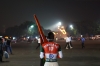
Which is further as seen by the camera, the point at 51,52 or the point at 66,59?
the point at 66,59

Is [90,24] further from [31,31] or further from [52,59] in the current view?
[52,59]

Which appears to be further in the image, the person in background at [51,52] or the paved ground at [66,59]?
the paved ground at [66,59]

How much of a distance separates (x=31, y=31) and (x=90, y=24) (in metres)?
32.2

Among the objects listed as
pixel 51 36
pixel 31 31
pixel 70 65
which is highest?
pixel 31 31

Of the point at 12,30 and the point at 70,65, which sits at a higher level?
the point at 12,30

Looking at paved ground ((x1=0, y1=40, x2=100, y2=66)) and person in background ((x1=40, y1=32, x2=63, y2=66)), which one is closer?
person in background ((x1=40, y1=32, x2=63, y2=66))

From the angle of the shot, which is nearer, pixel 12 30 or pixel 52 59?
pixel 52 59

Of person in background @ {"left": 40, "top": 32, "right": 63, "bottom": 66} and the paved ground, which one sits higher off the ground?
person in background @ {"left": 40, "top": 32, "right": 63, "bottom": 66}

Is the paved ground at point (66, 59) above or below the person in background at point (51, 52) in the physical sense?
below

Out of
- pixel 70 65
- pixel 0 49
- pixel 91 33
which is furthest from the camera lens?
pixel 91 33

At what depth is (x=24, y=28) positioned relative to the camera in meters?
151

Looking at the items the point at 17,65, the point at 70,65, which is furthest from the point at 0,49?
the point at 70,65

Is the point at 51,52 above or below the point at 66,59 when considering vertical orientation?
above

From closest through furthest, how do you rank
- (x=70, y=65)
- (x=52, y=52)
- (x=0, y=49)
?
1. (x=52, y=52)
2. (x=70, y=65)
3. (x=0, y=49)
